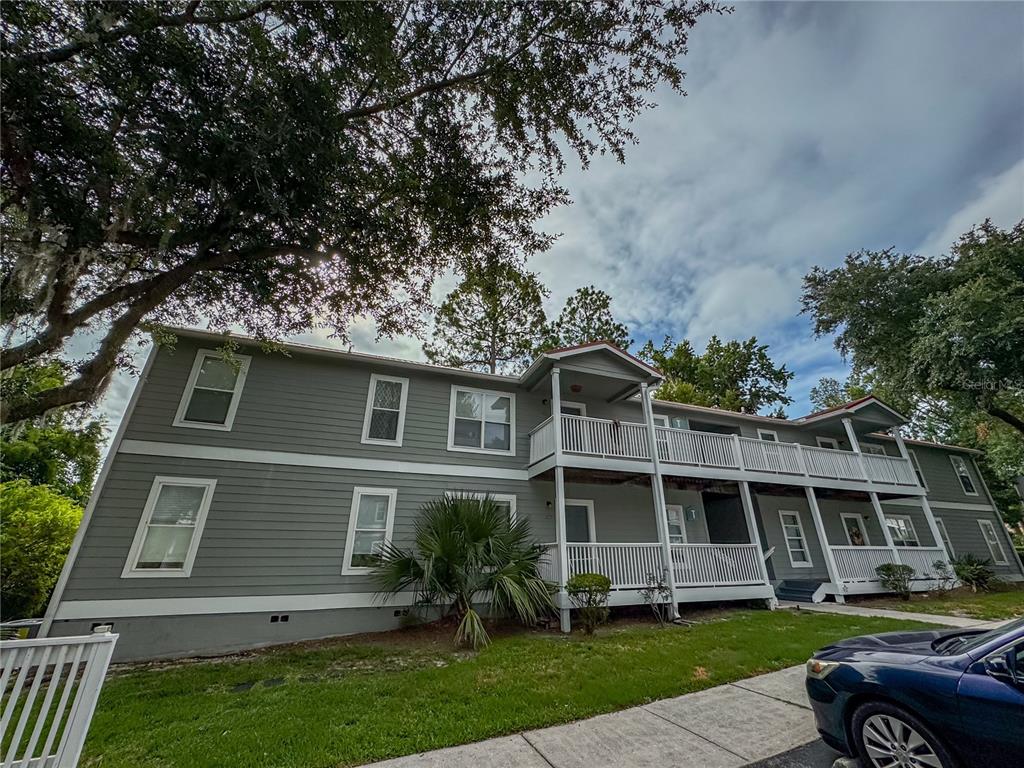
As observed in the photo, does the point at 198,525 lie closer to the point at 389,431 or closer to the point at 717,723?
the point at 389,431

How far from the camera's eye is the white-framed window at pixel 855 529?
1468cm

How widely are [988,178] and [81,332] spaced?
66.8 feet

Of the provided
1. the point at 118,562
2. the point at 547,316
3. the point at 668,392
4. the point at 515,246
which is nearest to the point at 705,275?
the point at 515,246

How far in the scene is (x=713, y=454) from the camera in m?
11.4

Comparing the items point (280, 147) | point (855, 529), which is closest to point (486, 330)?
point (280, 147)

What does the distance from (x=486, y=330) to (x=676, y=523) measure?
12.8 m

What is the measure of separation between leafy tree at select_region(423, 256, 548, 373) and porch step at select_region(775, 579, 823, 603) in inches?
543

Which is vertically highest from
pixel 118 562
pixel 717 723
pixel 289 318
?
pixel 289 318

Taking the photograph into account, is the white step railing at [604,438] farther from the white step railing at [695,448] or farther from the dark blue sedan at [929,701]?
the dark blue sedan at [929,701]

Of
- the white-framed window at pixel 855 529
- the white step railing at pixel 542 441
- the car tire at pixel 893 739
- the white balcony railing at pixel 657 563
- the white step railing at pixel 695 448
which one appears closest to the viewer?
the car tire at pixel 893 739

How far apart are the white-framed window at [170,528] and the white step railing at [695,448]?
10.3 m

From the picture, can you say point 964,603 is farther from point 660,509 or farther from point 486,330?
point 486,330

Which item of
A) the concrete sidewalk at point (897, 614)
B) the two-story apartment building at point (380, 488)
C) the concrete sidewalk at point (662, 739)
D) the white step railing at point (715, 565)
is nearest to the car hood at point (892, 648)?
the concrete sidewalk at point (662, 739)

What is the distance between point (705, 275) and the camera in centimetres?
1337
